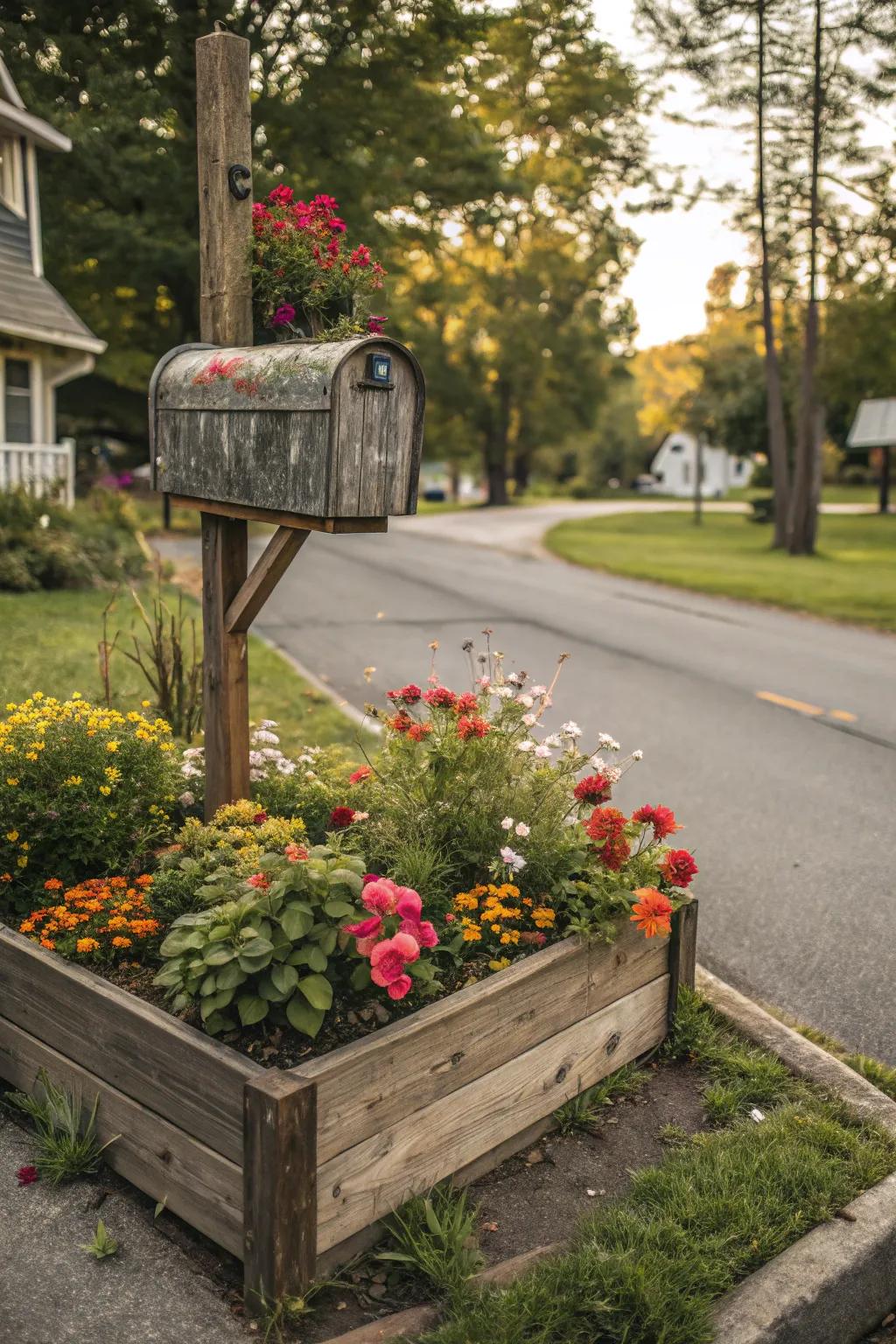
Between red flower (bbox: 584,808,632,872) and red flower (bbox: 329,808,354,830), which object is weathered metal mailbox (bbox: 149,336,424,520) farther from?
red flower (bbox: 584,808,632,872)

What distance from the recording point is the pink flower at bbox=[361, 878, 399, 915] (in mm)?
2936

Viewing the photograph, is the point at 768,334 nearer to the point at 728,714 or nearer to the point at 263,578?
the point at 728,714

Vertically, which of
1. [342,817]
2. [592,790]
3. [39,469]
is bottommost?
[342,817]

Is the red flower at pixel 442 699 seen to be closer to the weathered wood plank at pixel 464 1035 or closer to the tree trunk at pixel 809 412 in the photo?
the weathered wood plank at pixel 464 1035

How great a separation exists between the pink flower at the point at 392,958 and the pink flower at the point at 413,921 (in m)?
0.10

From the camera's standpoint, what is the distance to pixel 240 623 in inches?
151

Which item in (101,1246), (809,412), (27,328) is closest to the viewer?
(101,1246)

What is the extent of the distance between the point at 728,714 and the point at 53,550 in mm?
7766

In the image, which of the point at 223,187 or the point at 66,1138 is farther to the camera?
the point at 223,187

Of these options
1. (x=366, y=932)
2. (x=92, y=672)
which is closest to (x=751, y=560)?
(x=92, y=672)

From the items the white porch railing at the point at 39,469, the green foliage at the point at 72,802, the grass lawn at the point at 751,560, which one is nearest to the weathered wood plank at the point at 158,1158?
the green foliage at the point at 72,802

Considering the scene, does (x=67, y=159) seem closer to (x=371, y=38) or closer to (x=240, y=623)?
(x=371, y=38)

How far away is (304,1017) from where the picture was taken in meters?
2.85

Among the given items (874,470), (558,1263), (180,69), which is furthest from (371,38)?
(874,470)
